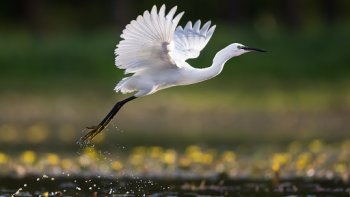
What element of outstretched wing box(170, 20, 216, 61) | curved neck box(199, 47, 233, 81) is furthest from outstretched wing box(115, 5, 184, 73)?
outstretched wing box(170, 20, 216, 61)

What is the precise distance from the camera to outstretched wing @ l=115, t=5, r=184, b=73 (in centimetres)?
934

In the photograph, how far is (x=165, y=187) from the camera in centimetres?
1074

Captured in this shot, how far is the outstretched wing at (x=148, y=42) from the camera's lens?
30.6ft

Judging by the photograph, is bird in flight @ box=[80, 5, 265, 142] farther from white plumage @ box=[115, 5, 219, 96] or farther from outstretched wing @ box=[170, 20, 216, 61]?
outstretched wing @ box=[170, 20, 216, 61]

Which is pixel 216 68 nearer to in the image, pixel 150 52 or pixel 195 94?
pixel 150 52

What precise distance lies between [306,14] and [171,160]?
97.3ft

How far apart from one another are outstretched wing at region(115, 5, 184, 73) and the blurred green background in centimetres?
550

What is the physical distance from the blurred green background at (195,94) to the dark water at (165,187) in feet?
13.6

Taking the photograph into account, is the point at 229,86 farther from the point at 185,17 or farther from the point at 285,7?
the point at 185,17

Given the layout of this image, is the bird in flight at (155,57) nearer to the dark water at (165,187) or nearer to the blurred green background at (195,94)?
the dark water at (165,187)

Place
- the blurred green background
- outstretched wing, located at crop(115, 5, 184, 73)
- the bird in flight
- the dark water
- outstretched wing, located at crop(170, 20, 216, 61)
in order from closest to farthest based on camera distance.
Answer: outstretched wing, located at crop(115, 5, 184, 73) < the bird in flight < the dark water < outstretched wing, located at crop(170, 20, 216, 61) < the blurred green background

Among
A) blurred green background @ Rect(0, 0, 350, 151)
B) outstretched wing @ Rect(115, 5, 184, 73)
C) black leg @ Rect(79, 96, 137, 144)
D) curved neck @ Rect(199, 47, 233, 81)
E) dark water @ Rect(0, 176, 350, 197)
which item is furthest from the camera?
blurred green background @ Rect(0, 0, 350, 151)

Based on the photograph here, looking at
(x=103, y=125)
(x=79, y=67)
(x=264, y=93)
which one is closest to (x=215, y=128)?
(x=264, y=93)

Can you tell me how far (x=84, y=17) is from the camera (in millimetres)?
41281
